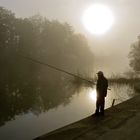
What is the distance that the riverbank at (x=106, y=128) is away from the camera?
49.6 ft

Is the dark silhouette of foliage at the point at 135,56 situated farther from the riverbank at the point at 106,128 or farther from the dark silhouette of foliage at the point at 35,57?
the riverbank at the point at 106,128

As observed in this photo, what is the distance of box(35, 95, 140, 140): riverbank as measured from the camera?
1512 centimetres

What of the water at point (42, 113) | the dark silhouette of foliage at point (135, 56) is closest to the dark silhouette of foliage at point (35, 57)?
Answer: the water at point (42, 113)

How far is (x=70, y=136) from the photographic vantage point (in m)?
15.3

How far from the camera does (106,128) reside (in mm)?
16750

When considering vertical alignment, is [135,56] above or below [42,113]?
above

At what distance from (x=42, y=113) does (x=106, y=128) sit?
14.3 m

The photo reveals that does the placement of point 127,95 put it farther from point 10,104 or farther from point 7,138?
point 7,138

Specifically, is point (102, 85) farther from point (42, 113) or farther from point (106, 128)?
point (42, 113)

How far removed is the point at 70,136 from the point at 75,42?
284ft

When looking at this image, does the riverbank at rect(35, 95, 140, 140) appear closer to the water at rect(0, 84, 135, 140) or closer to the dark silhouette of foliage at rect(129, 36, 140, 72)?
the water at rect(0, 84, 135, 140)

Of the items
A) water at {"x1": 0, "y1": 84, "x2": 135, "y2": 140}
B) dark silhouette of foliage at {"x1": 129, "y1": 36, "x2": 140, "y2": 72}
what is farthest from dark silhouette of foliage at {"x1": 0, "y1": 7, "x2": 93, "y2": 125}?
dark silhouette of foliage at {"x1": 129, "y1": 36, "x2": 140, "y2": 72}

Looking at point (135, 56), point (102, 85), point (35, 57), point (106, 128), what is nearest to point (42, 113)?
point (102, 85)

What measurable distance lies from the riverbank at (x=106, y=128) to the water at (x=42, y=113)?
5070 millimetres
